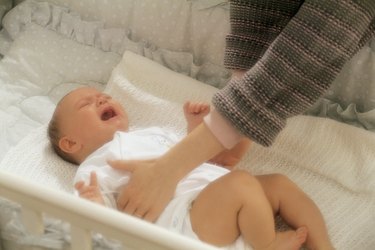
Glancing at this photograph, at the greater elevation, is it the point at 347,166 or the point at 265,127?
the point at 265,127

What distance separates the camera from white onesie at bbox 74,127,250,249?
100 cm

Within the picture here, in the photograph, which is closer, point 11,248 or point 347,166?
point 11,248

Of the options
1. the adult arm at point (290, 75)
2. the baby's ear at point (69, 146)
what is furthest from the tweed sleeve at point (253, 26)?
the baby's ear at point (69, 146)

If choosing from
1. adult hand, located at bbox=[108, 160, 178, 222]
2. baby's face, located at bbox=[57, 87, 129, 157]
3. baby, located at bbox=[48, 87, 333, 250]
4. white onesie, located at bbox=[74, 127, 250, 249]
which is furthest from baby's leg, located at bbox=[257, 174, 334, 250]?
baby's face, located at bbox=[57, 87, 129, 157]

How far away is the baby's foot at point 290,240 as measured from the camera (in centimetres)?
98

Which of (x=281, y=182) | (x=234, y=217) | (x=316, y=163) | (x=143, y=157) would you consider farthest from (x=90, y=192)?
(x=316, y=163)

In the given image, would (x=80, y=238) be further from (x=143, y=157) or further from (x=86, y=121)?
(x=86, y=121)

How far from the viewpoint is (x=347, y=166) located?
1189 millimetres

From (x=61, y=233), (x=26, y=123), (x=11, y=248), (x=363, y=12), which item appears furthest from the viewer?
(x=26, y=123)

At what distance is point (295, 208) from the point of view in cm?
105

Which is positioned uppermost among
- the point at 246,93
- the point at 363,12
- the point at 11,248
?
the point at 363,12

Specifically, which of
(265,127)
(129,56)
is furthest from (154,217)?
(129,56)

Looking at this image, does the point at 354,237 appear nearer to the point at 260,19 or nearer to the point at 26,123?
the point at 260,19

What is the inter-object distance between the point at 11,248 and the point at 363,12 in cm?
74
